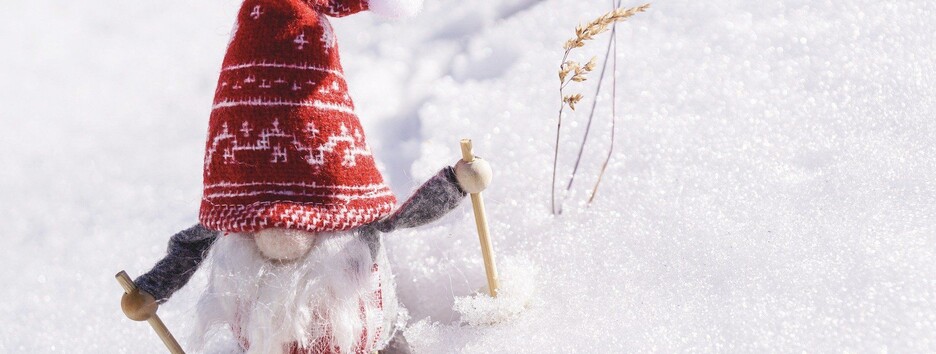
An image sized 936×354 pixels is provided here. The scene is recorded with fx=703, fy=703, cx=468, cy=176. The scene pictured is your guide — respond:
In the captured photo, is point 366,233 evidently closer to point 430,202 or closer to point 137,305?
point 430,202

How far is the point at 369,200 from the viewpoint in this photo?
966mm

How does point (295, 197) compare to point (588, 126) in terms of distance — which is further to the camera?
point (588, 126)

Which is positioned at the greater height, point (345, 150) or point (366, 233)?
point (345, 150)

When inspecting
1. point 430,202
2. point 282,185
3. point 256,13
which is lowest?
point 430,202

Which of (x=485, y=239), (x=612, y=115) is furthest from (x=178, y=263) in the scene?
(x=612, y=115)

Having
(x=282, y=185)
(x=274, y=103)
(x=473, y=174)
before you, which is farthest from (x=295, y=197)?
(x=473, y=174)

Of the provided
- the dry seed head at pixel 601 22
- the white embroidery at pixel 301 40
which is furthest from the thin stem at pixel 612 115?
the white embroidery at pixel 301 40

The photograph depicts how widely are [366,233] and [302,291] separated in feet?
0.40

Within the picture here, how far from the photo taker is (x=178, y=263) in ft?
3.53

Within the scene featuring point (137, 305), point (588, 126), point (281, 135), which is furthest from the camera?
point (588, 126)

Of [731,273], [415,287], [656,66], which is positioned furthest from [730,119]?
[415,287]

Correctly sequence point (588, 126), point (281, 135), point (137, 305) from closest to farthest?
point (281, 135)
point (137, 305)
point (588, 126)

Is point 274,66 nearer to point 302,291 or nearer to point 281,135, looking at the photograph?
point 281,135

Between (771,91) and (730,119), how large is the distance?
11 centimetres
